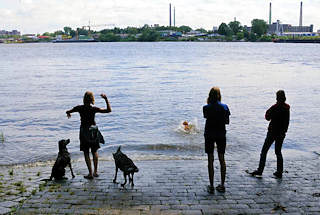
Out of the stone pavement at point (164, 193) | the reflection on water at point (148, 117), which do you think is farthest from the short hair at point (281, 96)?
the reflection on water at point (148, 117)

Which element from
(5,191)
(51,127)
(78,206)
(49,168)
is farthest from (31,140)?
(78,206)

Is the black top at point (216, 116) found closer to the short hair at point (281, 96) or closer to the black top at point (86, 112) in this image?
the short hair at point (281, 96)

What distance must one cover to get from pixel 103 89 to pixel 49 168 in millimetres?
21754

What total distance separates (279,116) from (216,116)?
1.72 metres

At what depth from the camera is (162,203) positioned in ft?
20.6

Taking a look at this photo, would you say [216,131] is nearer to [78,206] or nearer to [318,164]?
[78,206]

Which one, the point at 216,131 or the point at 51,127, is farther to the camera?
the point at 51,127

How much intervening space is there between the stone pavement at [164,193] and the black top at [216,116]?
1197mm

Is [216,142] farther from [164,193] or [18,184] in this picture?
[18,184]

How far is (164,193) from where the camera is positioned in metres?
6.77

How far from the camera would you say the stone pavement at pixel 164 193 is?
6.02 metres

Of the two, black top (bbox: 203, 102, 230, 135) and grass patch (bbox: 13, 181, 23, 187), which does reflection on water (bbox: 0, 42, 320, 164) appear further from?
black top (bbox: 203, 102, 230, 135)

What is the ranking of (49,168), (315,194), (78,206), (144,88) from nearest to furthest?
1. (78,206)
2. (315,194)
3. (49,168)
4. (144,88)

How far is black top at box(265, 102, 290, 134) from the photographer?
754 centimetres
